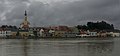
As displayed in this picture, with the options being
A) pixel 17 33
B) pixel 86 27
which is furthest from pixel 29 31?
pixel 86 27

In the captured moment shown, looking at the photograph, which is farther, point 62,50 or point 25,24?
point 25,24

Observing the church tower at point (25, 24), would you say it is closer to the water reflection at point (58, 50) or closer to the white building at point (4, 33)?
the white building at point (4, 33)

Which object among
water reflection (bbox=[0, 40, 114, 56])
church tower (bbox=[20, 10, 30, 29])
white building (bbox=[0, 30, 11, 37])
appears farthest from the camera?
church tower (bbox=[20, 10, 30, 29])

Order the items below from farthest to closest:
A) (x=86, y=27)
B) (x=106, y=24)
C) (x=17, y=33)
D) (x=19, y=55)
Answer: (x=106, y=24) < (x=86, y=27) < (x=17, y=33) < (x=19, y=55)

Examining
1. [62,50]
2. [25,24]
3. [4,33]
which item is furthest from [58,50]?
[25,24]

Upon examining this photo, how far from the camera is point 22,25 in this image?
525 feet

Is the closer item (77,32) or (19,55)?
(19,55)

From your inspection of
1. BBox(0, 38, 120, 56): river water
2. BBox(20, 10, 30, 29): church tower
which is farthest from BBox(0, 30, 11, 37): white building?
BBox(0, 38, 120, 56): river water

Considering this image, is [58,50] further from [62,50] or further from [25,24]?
[25,24]

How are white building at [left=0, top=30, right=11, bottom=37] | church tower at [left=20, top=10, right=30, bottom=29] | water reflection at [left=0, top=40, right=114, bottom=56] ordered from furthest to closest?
1. church tower at [left=20, top=10, right=30, bottom=29]
2. white building at [left=0, top=30, right=11, bottom=37]
3. water reflection at [left=0, top=40, right=114, bottom=56]

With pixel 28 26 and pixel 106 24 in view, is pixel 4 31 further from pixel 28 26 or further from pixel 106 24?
pixel 106 24

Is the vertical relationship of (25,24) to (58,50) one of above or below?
above

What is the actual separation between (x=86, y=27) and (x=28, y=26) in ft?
109

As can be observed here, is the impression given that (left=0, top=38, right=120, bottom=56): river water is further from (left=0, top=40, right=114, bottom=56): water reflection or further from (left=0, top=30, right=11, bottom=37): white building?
(left=0, top=30, right=11, bottom=37): white building
